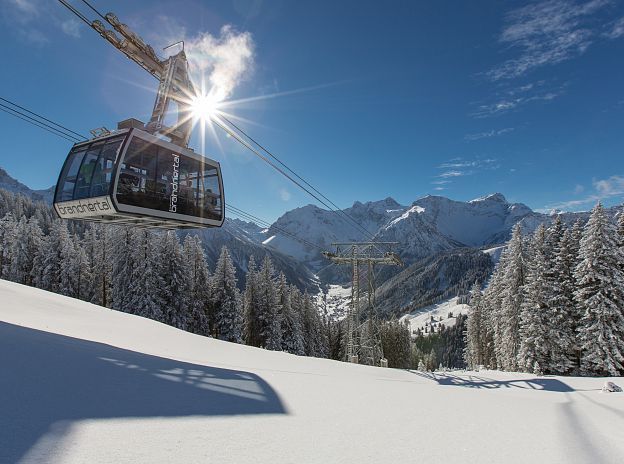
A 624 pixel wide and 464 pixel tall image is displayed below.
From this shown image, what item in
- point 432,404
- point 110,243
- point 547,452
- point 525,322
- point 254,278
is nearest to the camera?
point 547,452

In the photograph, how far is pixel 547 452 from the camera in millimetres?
4484

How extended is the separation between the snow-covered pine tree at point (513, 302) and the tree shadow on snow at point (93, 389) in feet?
105

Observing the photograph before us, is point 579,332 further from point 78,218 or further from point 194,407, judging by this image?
point 78,218

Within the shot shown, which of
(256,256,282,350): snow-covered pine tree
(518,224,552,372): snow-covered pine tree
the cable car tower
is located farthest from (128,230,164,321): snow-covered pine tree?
(518,224,552,372): snow-covered pine tree

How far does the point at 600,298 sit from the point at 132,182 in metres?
30.0

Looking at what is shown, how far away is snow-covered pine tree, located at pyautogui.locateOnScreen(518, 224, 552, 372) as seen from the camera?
27656 mm

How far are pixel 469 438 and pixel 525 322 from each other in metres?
29.4

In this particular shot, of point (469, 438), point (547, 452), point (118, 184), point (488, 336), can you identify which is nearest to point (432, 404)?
point (469, 438)

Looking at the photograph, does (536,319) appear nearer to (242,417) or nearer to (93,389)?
(242,417)

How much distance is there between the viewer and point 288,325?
46.2 metres

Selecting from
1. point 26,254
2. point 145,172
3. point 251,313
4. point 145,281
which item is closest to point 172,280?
point 145,281

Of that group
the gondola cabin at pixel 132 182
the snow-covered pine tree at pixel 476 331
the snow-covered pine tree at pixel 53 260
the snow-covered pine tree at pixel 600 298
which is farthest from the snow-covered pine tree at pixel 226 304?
the snow-covered pine tree at pixel 476 331

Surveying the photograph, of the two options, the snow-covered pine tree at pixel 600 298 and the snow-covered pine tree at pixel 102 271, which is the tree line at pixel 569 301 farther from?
the snow-covered pine tree at pixel 102 271

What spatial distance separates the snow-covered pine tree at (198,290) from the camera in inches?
1550
